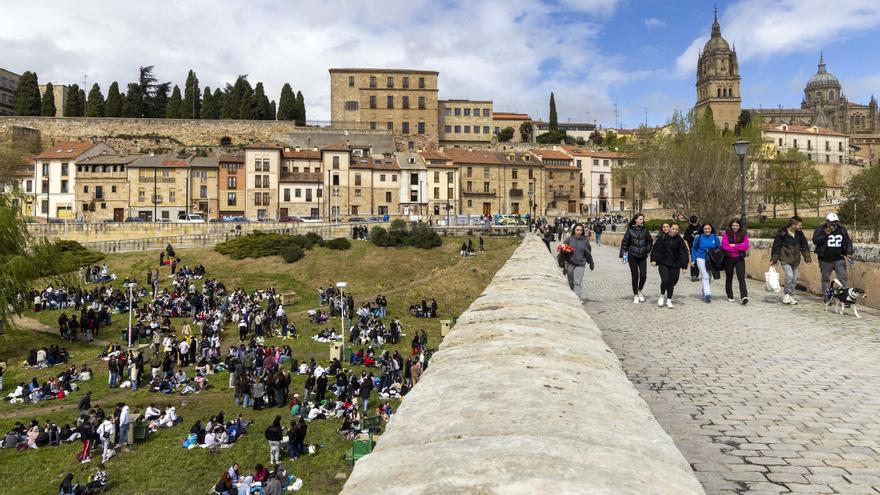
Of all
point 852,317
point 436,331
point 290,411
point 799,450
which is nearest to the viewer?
point 799,450

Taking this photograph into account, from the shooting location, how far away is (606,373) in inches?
130

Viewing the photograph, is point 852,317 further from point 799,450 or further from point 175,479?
point 175,479

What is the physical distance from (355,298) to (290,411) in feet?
63.1

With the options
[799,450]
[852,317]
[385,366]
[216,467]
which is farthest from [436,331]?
[799,450]

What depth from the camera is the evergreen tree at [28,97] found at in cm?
8512

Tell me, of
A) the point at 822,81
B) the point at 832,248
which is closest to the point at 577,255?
the point at 832,248

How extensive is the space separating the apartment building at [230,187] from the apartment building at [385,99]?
87.0 feet

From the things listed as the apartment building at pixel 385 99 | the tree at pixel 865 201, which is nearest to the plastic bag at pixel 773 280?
the tree at pixel 865 201

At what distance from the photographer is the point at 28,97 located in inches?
3359

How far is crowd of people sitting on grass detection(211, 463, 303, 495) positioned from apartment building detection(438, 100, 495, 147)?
84818 mm

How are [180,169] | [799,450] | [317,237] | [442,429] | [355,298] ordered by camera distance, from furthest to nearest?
1. [180,169]
2. [317,237]
3. [355,298]
4. [799,450]
5. [442,429]

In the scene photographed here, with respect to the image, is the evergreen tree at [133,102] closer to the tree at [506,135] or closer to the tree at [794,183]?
the tree at [506,135]

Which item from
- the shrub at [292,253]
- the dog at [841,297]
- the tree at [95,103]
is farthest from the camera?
the tree at [95,103]

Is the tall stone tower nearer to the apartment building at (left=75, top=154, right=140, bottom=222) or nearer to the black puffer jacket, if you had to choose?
the apartment building at (left=75, top=154, right=140, bottom=222)
